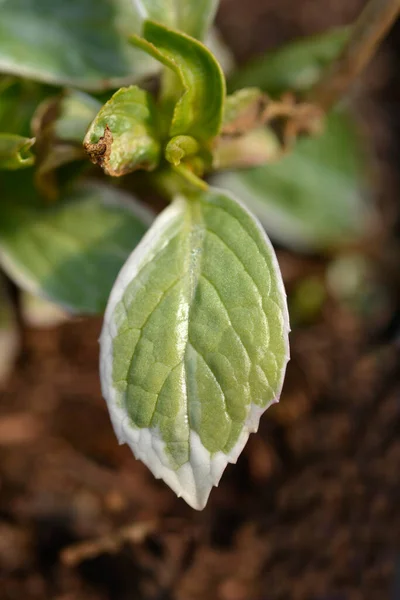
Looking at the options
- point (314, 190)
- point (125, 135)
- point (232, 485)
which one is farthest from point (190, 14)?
point (232, 485)

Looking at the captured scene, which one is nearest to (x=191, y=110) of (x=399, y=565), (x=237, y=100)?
(x=237, y=100)

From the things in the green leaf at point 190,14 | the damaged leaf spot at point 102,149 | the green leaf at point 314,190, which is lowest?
the green leaf at point 314,190

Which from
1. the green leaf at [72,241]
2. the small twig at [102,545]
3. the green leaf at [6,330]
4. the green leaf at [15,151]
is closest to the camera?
the green leaf at [15,151]

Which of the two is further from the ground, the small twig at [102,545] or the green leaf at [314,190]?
the green leaf at [314,190]

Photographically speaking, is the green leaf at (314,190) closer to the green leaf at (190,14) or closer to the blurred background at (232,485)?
the blurred background at (232,485)

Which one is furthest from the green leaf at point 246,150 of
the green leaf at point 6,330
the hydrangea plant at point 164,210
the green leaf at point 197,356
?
the green leaf at point 6,330

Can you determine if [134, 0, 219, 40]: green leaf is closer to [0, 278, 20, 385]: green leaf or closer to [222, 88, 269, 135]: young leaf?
[222, 88, 269, 135]: young leaf
